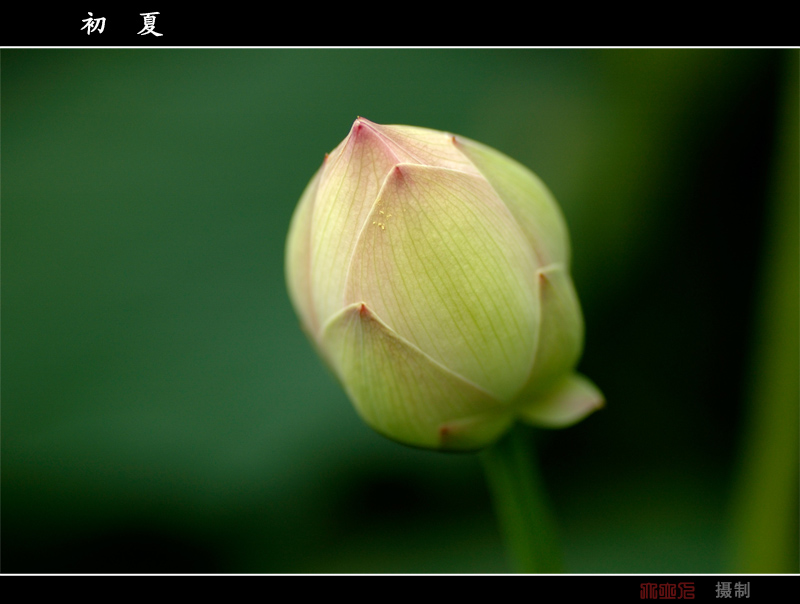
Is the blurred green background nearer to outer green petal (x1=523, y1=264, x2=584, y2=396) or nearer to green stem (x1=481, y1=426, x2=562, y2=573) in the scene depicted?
green stem (x1=481, y1=426, x2=562, y2=573)

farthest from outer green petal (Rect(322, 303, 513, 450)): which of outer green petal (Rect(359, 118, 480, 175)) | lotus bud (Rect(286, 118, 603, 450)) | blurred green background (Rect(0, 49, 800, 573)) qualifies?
blurred green background (Rect(0, 49, 800, 573))

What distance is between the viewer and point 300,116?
4.00 feet

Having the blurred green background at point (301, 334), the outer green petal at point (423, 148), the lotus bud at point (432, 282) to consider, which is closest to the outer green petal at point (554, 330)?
the lotus bud at point (432, 282)

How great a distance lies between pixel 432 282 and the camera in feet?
1.59

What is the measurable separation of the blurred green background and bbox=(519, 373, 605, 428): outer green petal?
1.50ft

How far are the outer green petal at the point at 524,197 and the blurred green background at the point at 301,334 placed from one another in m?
0.55

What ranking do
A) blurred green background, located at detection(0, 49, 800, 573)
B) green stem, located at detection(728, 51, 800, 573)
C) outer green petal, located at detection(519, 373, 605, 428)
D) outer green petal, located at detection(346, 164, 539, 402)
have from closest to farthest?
1. outer green petal, located at detection(346, 164, 539, 402)
2. outer green petal, located at detection(519, 373, 605, 428)
3. green stem, located at detection(728, 51, 800, 573)
4. blurred green background, located at detection(0, 49, 800, 573)

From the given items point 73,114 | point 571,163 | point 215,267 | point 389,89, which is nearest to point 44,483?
point 215,267

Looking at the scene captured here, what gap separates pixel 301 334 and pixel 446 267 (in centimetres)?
65

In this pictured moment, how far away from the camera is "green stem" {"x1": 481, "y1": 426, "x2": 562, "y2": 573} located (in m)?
0.68

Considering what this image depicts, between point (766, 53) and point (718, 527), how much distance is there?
2.64 feet

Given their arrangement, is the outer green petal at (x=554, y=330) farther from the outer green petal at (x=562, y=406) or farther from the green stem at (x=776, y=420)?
the green stem at (x=776, y=420)

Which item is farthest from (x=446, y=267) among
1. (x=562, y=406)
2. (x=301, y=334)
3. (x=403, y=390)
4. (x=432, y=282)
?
(x=301, y=334)

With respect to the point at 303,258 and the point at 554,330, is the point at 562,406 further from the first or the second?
the point at 303,258
